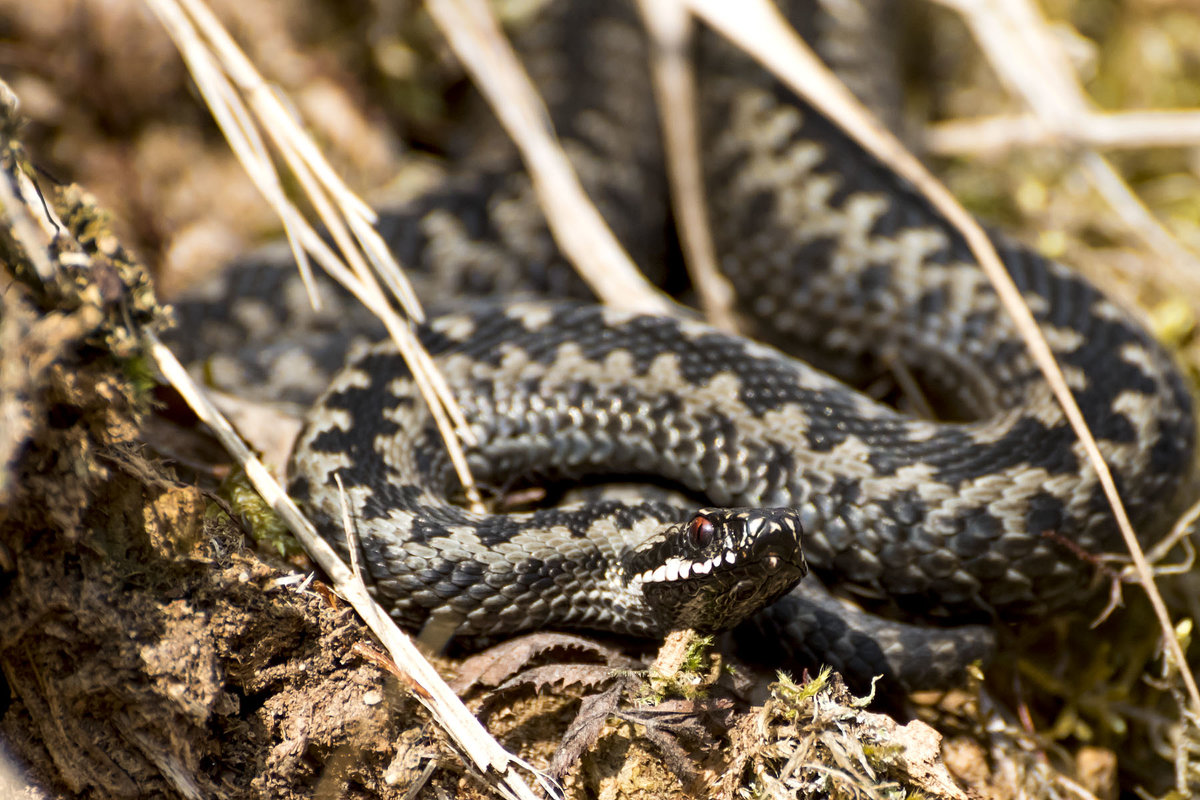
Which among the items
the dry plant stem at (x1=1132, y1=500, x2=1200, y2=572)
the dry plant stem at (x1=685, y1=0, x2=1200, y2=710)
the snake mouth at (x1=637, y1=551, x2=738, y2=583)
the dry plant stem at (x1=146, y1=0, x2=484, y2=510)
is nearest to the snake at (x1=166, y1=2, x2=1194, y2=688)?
the snake mouth at (x1=637, y1=551, x2=738, y2=583)

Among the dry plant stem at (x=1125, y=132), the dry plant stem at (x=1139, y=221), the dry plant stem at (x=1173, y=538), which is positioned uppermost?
the dry plant stem at (x=1125, y=132)

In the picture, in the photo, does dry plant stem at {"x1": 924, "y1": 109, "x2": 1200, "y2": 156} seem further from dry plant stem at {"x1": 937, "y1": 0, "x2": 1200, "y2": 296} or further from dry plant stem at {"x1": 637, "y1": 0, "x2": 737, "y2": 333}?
dry plant stem at {"x1": 637, "y1": 0, "x2": 737, "y2": 333}

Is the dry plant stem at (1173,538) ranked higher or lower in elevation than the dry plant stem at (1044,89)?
lower

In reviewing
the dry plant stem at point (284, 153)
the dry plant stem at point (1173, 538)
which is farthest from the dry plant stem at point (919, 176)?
the dry plant stem at point (284, 153)

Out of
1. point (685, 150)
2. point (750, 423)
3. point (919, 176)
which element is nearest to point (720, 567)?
point (750, 423)

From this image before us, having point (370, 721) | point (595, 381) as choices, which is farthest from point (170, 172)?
point (370, 721)

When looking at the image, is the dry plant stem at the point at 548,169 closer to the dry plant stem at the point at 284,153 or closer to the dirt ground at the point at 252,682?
the dry plant stem at the point at 284,153

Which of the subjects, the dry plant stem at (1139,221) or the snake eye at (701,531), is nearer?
the snake eye at (701,531)

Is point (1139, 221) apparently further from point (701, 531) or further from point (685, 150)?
point (701, 531)
